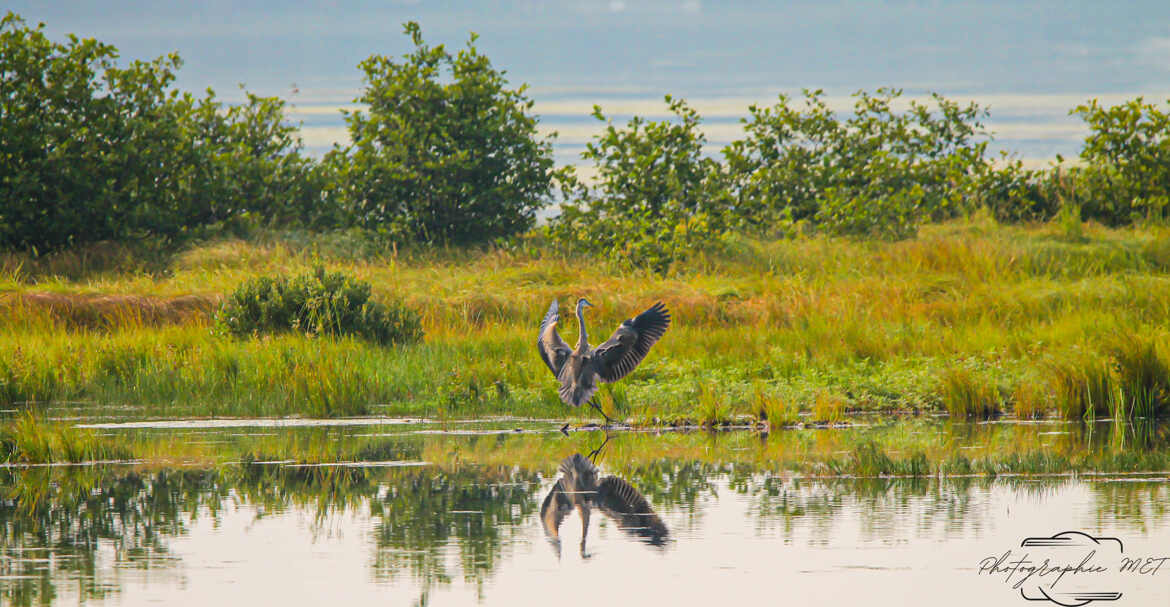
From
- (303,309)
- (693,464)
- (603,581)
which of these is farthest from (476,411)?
(603,581)

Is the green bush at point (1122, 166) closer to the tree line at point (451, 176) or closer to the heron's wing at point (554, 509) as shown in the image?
the tree line at point (451, 176)

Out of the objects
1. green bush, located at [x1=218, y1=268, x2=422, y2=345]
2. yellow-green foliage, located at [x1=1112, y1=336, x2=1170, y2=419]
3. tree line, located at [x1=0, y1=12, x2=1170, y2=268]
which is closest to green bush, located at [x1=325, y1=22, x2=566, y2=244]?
tree line, located at [x1=0, y1=12, x2=1170, y2=268]

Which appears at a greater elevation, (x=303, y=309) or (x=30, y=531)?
(x=303, y=309)

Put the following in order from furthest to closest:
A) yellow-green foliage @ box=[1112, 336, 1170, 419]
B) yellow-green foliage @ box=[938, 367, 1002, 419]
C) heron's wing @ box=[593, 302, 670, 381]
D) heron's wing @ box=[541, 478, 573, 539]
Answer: yellow-green foliage @ box=[938, 367, 1002, 419] → yellow-green foliage @ box=[1112, 336, 1170, 419] → heron's wing @ box=[593, 302, 670, 381] → heron's wing @ box=[541, 478, 573, 539]

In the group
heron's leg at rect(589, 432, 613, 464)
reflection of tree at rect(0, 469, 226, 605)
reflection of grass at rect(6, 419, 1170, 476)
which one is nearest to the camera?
reflection of tree at rect(0, 469, 226, 605)

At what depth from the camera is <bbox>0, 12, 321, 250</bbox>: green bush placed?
2872cm

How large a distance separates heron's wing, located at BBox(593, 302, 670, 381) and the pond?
3.77 ft

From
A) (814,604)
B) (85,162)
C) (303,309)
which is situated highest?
(85,162)

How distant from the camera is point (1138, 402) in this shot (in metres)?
13.1

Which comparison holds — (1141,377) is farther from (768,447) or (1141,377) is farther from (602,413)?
(602,413)

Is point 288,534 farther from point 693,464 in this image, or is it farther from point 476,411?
point 476,411

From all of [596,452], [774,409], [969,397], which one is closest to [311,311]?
[774,409]

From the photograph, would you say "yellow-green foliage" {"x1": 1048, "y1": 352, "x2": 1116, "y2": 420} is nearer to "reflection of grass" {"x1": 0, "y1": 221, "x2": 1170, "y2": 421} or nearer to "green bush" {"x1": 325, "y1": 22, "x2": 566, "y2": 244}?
"reflection of grass" {"x1": 0, "y1": 221, "x2": 1170, "y2": 421}

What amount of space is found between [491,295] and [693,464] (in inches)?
470
